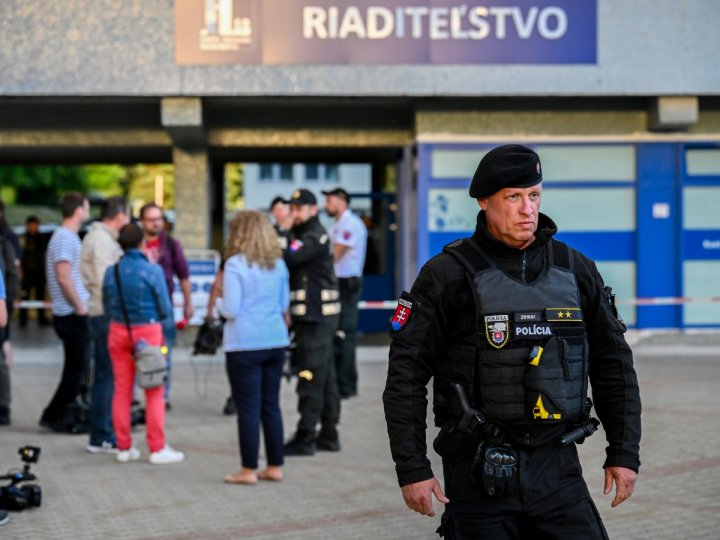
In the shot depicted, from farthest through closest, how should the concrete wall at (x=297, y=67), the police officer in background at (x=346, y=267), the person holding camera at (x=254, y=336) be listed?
the concrete wall at (x=297, y=67), the police officer in background at (x=346, y=267), the person holding camera at (x=254, y=336)

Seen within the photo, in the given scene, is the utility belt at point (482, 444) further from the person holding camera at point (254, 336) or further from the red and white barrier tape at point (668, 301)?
the red and white barrier tape at point (668, 301)

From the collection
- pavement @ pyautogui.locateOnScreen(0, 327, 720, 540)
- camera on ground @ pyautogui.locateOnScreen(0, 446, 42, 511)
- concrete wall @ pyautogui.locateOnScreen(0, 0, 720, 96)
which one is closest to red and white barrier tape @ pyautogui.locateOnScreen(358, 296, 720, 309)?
concrete wall @ pyautogui.locateOnScreen(0, 0, 720, 96)

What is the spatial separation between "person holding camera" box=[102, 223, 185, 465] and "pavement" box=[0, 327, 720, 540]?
369mm

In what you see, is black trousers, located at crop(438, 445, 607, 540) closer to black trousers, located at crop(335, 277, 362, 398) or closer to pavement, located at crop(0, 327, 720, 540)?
pavement, located at crop(0, 327, 720, 540)

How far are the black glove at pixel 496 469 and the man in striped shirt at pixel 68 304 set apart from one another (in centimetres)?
672

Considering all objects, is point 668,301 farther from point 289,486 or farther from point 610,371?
point 610,371

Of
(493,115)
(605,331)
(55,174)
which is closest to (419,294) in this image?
(605,331)

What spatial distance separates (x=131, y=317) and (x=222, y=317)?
0.84m

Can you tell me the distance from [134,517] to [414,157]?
1179 centimetres

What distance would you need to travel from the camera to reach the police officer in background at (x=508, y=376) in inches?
152

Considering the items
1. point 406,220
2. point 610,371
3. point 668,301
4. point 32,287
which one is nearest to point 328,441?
point 610,371

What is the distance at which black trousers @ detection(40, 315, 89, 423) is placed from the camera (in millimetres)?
10414

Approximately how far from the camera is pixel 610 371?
13.5 feet

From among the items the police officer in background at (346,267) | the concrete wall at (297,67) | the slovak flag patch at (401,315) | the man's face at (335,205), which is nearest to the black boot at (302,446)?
the police officer in background at (346,267)
